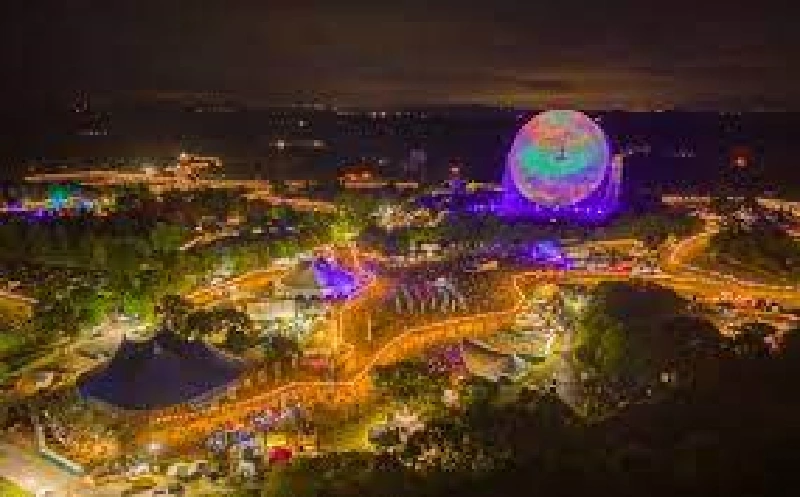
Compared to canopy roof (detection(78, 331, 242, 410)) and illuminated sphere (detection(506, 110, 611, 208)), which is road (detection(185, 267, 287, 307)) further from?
illuminated sphere (detection(506, 110, 611, 208))

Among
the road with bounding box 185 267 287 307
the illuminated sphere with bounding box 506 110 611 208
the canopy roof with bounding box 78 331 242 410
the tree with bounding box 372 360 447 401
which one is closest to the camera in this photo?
the canopy roof with bounding box 78 331 242 410

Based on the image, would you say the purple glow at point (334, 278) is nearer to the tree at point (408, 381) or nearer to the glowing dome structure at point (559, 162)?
the tree at point (408, 381)

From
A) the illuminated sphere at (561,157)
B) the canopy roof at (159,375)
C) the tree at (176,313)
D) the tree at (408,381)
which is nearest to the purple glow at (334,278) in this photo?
the tree at (176,313)

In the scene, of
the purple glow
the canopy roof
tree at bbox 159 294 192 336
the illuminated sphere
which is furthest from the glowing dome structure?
the canopy roof

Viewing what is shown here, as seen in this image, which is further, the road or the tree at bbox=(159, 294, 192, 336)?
the road

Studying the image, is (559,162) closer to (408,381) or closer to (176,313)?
(176,313)

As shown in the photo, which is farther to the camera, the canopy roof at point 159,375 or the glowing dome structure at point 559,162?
the glowing dome structure at point 559,162

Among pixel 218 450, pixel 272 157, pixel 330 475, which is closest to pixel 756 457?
pixel 330 475
